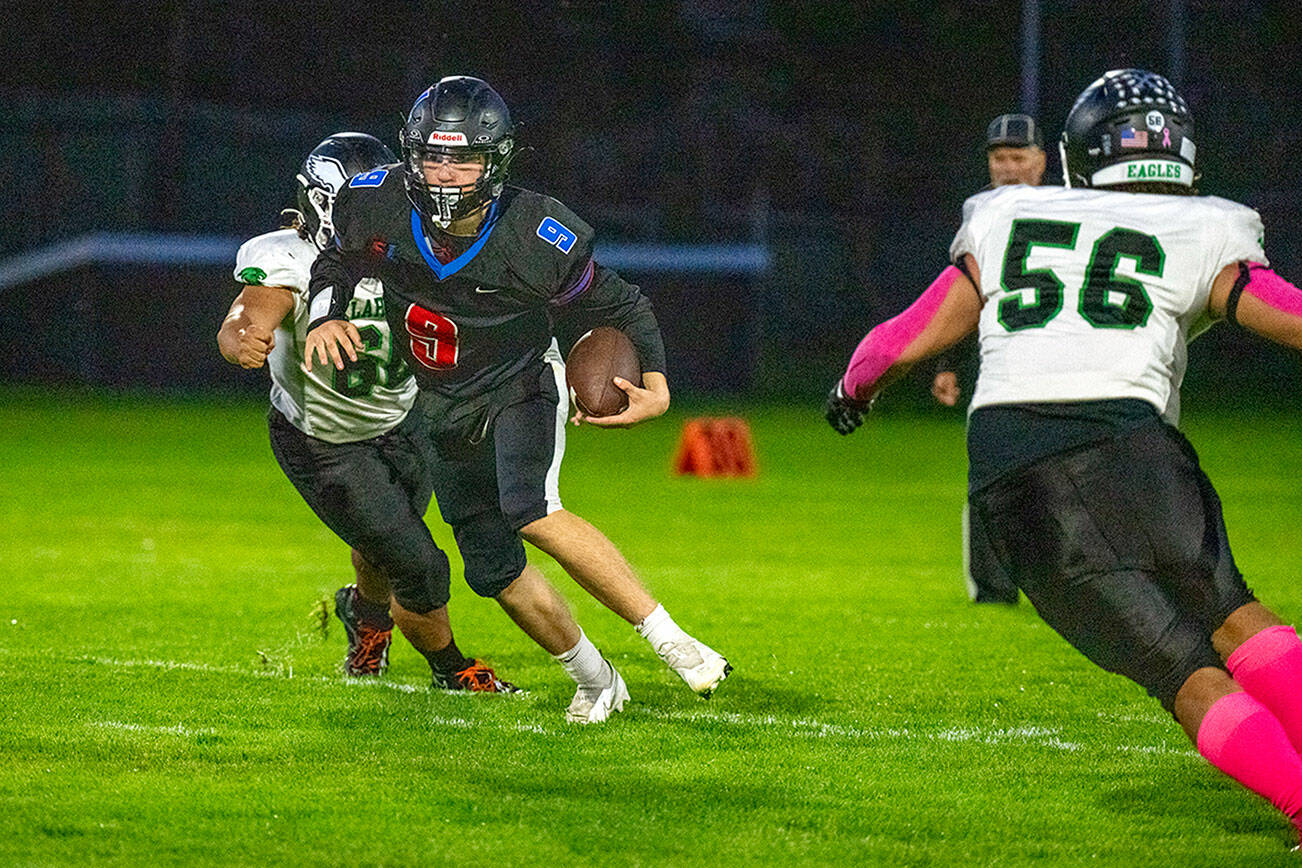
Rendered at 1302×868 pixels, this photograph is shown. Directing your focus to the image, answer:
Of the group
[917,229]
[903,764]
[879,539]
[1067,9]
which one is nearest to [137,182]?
[917,229]

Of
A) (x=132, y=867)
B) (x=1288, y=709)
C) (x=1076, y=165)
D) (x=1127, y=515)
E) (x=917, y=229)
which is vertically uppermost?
(x=1076, y=165)

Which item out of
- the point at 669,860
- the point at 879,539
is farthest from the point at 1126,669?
the point at 879,539

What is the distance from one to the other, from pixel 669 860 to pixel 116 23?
24.5 metres

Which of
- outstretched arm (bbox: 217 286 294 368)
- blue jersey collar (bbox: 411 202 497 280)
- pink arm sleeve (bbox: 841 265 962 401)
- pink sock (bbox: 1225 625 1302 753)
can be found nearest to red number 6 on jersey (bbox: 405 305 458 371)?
blue jersey collar (bbox: 411 202 497 280)

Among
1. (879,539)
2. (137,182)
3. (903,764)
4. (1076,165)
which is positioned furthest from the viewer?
(137,182)

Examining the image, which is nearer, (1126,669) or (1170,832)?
(1126,669)

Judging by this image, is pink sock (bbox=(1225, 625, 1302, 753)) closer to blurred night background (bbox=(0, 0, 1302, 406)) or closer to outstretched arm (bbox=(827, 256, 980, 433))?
outstretched arm (bbox=(827, 256, 980, 433))

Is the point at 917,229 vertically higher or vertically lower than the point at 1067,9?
lower

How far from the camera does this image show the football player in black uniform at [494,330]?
465 centimetres

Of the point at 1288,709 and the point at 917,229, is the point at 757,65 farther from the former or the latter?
the point at 1288,709

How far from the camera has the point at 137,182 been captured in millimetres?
25422

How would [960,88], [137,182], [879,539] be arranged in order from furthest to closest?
[960,88]
[137,182]
[879,539]

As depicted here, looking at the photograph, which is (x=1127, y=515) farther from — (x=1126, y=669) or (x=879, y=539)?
(x=879, y=539)

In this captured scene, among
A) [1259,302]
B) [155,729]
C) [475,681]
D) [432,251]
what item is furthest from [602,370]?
[1259,302]
